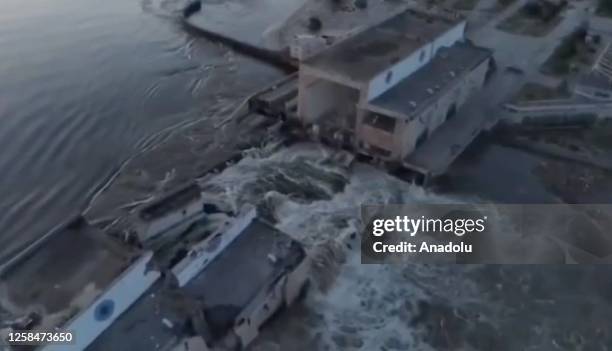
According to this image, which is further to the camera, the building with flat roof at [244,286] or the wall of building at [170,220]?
the wall of building at [170,220]

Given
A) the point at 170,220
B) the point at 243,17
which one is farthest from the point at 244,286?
the point at 243,17

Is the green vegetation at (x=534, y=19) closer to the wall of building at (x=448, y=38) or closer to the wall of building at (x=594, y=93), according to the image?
the wall of building at (x=448, y=38)

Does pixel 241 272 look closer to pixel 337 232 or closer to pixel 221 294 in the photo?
pixel 221 294

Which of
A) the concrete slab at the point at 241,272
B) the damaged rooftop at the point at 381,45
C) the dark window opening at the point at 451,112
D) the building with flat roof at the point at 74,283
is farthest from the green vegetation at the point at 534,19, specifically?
the building with flat roof at the point at 74,283

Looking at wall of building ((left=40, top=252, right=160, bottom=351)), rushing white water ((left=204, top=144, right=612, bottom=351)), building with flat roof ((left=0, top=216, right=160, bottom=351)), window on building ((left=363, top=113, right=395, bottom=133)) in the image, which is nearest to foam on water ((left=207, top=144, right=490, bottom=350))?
rushing white water ((left=204, top=144, right=612, bottom=351))

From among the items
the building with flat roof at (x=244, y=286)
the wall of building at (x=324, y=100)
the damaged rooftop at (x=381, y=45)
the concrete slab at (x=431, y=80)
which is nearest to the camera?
the building with flat roof at (x=244, y=286)

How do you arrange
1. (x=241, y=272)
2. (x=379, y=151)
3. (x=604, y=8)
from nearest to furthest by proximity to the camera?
1. (x=241, y=272)
2. (x=379, y=151)
3. (x=604, y=8)
